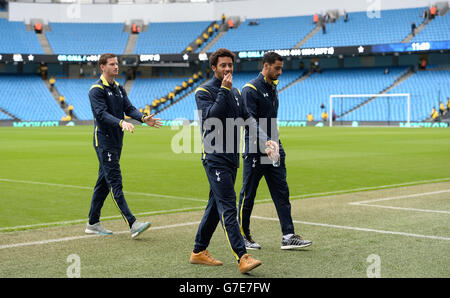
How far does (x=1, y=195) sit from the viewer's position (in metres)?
13.8

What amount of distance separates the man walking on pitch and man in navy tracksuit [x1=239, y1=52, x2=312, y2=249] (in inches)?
62.6

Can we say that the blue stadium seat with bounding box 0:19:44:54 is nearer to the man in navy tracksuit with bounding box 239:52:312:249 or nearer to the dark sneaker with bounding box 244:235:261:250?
the man in navy tracksuit with bounding box 239:52:312:249

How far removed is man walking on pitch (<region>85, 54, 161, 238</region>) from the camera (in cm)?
900

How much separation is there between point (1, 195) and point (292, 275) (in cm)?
908

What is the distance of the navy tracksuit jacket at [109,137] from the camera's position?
9.02 metres

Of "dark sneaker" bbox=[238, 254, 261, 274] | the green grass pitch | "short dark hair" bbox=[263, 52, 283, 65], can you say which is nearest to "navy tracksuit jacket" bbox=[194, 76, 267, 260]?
"dark sneaker" bbox=[238, 254, 261, 274]

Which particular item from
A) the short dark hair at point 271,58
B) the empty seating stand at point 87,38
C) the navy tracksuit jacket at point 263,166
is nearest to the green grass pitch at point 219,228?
the navy tracksuit jacket at point 263,166

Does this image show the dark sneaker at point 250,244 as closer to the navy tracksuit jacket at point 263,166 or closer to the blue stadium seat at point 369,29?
the navy tracksuit jacket at point 263,166

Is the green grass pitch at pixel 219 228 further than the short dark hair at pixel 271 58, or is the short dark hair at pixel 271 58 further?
the short dark hair at pixel 271 58

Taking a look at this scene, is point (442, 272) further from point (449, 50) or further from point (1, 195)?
point (449, 50)

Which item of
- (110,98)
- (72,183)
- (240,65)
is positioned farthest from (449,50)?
(110,98)

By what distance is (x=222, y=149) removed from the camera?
7.07 metres

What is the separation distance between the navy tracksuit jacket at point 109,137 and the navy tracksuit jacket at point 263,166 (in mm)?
1735

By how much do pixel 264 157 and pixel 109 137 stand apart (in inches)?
96.4
